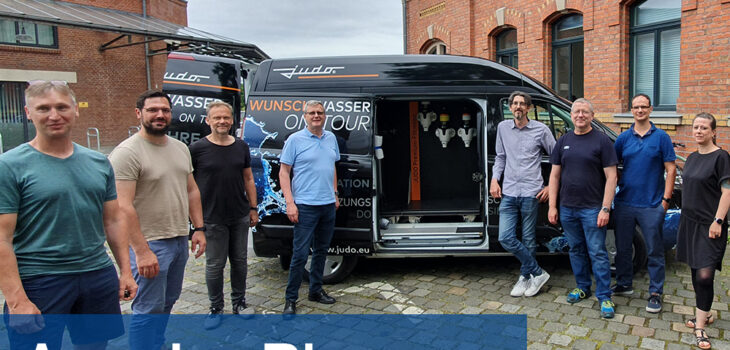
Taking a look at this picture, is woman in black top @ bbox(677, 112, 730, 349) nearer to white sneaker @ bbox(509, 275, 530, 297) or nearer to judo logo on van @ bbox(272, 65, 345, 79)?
white sneaker @ bbox(509, 275, 530, 297)

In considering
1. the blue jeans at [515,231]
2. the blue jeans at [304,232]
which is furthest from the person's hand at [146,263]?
the blue jeans at [515,231]

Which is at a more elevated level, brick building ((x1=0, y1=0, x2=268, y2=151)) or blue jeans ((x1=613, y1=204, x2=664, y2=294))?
brick building ((x1=0, y1=0, x2=268, y2=151))

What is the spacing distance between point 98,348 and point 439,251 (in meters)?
3.23

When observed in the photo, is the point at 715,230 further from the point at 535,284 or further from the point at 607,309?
the point at 535,284

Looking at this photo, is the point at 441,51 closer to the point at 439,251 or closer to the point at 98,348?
the point at 439,251

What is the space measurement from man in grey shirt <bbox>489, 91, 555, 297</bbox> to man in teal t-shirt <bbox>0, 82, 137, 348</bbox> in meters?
3.38

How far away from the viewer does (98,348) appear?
282cm

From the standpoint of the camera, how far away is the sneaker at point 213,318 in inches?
170

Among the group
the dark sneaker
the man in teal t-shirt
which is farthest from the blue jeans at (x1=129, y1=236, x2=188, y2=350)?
the dark sneaker

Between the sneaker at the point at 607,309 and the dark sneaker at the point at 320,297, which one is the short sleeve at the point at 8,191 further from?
the sneaker at the point at 607,309

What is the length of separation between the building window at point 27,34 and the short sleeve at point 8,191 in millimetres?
19174

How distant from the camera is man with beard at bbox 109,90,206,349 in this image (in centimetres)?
322

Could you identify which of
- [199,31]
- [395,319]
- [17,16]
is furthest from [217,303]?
[199,31]

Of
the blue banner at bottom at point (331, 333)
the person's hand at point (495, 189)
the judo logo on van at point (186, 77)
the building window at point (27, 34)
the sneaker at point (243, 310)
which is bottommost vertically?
the blue banner at bottom at point (331, 333)
